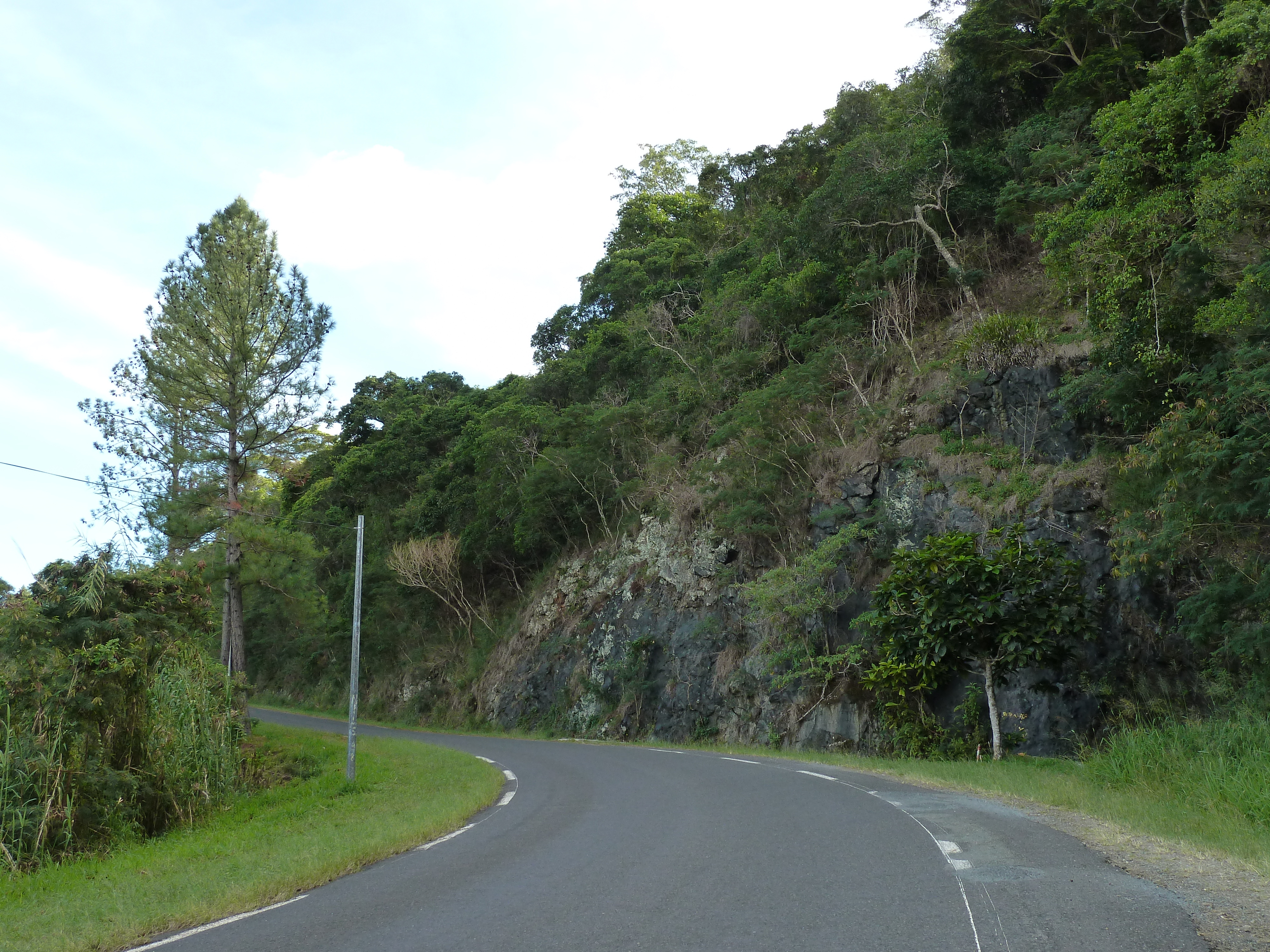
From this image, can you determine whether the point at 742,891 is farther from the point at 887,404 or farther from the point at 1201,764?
the point at 887,404

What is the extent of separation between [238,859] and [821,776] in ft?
30.7

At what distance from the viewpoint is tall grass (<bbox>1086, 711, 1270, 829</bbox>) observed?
9.59 meters

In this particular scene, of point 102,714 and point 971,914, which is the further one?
point 102,714

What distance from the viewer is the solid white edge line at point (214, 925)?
5.95 m

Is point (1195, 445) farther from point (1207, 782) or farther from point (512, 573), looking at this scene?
point (512, 573)

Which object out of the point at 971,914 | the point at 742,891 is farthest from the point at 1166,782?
the point at 742,891

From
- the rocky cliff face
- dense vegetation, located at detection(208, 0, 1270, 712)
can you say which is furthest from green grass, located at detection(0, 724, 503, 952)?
dense vegetation, located at detection(208, 0, 1270, 712)

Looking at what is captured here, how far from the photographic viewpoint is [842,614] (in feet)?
80.3

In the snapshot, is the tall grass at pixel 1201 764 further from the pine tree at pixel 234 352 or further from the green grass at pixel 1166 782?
the pine tree at pixel 234 352

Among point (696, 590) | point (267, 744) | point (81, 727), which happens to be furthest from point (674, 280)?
point (81, 727)

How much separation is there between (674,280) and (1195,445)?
3246cm

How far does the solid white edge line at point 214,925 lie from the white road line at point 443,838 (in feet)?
7.02

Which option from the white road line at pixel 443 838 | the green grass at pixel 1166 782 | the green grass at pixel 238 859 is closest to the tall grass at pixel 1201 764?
the green grass at pixel 1166 782

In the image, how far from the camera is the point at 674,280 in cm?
4469
